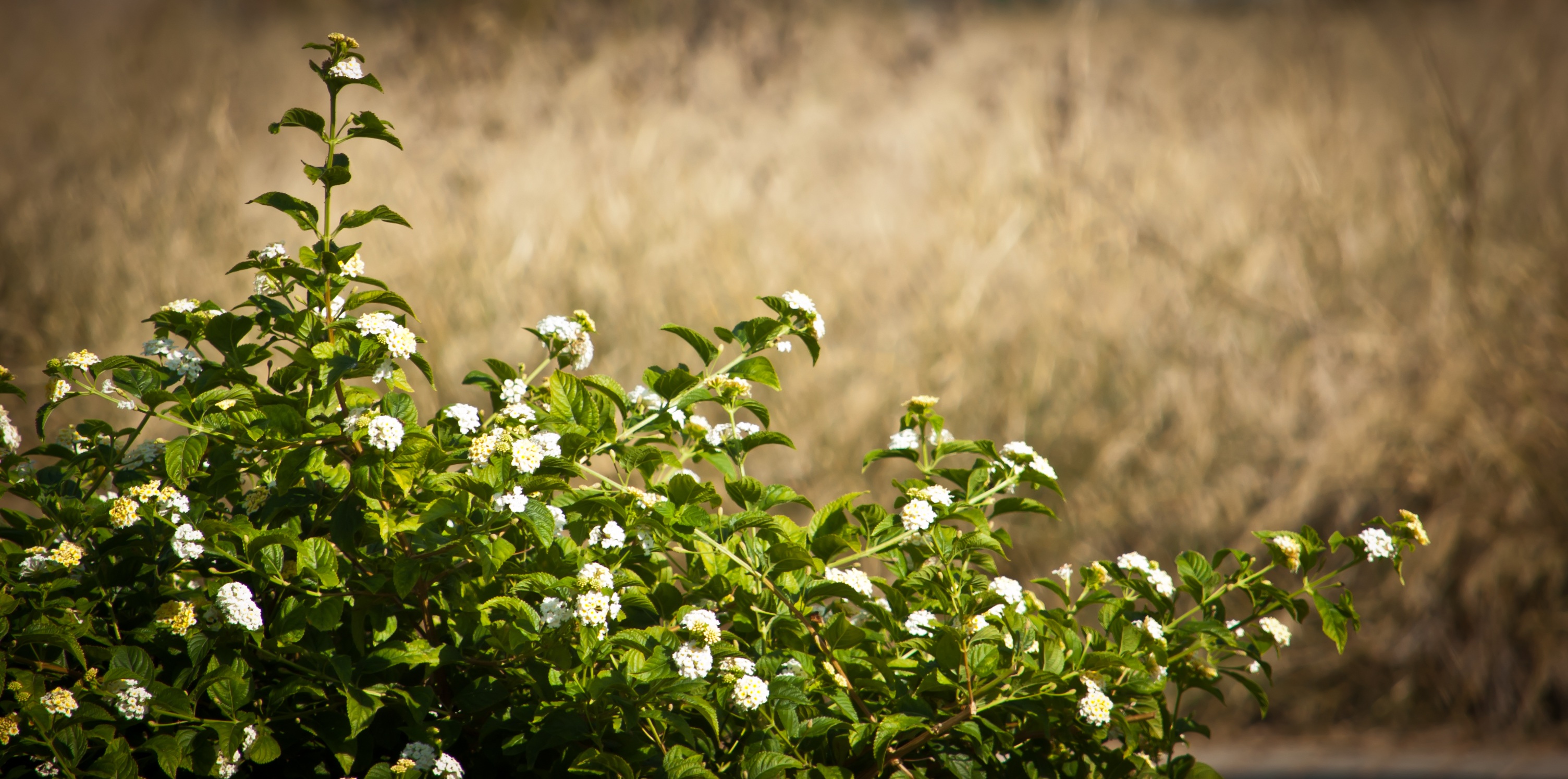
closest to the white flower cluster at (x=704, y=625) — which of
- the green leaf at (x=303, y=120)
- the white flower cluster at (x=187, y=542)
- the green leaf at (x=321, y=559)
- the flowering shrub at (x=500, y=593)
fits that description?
A: the flowering shrub at (x=500, y=593)

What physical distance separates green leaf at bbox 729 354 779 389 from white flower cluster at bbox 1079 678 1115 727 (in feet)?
1.48

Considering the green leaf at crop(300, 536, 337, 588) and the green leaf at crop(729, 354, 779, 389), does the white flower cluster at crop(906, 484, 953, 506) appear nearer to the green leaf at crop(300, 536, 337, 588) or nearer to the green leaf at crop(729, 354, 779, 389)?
the green leaf at crop(729, 354, 779, 389)

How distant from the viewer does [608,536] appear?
969 mm

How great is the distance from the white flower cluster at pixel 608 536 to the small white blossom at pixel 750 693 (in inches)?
7.1

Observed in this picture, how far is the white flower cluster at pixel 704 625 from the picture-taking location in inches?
36.2

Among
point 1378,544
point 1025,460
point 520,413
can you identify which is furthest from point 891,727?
point 1378,544

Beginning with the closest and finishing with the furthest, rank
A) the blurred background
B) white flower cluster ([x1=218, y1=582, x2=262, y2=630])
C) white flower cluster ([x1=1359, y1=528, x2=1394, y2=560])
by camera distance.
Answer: white flower cluster ([x1=218, y1=582, x2=262, y2=630])
white flower cluster ([x1=1359, y1=528, x2=1394, y2=560])
the blurred background

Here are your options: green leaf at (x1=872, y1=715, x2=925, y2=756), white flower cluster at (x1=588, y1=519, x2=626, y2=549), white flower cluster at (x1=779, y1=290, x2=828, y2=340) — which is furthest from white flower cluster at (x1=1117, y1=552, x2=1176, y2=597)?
white flower cluster at (x1=588, y1=519, x2=626, y2=549)

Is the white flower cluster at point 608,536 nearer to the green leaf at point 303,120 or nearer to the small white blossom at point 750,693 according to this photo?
the small white blossom at point 750,693

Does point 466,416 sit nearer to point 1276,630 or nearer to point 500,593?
point 500,593

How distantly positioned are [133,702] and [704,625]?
532mm

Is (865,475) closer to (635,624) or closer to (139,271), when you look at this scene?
(635,624)

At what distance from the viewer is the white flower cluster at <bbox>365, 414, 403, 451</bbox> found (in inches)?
34.6

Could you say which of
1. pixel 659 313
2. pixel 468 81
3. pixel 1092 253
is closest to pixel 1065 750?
pixel 659 313
